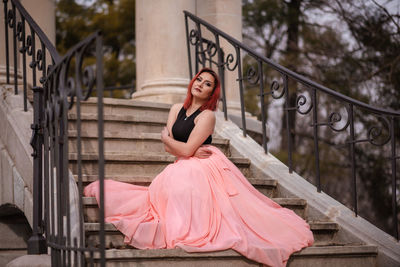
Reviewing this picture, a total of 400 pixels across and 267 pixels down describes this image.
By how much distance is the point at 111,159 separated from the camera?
4844 millimetres

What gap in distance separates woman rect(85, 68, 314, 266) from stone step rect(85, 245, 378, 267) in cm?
6

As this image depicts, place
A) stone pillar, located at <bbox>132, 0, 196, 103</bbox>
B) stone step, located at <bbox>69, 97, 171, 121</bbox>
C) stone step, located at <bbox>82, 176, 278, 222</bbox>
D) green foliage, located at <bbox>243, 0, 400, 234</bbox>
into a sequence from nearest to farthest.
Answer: stone step, located at <bbox>82, 176, 278, 222</bbox> < stone step, located at <bbox>69, 97, 171, 121</bbox> < stone pillar, located at <bbox>132, 0, 196, 103</bbox> < green foliage, located at <bbox>243, 0, 400, 234</bbox>

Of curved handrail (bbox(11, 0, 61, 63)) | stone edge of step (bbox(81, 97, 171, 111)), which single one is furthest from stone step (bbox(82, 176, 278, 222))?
stone edge of step (bbox(81, 97, 171, 111))

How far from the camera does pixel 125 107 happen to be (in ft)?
20.0

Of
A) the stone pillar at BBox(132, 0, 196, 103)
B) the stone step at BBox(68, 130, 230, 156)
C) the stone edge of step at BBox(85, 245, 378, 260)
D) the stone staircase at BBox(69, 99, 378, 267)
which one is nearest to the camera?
the stone edge of step at BBox(85, 245, 378, 260)

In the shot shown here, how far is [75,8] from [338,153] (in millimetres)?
11320

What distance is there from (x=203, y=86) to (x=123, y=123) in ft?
4.16

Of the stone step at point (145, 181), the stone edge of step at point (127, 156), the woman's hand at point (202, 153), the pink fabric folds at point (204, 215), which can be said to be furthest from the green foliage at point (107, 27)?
the pink fabric folds at point (204, 215)

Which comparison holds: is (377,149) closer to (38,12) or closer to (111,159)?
(38,12)

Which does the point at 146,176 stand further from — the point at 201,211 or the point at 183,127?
the point at 201,211

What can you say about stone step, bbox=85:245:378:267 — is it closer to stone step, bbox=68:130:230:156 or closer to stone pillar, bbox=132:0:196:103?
stone step, bbox=68:130:230:156

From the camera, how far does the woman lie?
376 centimetres

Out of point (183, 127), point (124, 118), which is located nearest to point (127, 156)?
point (183, 127)

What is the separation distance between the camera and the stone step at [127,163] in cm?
478
